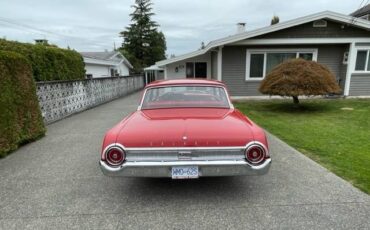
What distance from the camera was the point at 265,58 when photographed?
13.6 metres

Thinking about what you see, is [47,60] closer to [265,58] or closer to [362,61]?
[265,58]

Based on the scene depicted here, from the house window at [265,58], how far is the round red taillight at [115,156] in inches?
457

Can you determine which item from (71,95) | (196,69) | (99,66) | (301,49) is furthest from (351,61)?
(99,66)

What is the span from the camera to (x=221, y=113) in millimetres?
3979

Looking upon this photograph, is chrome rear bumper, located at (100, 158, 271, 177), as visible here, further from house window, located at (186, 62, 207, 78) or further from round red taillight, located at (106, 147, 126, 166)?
house window, located at (186, 62, 207, 78)

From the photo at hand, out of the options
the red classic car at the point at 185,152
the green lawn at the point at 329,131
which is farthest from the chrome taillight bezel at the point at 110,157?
the green lawn at the point at 329,131

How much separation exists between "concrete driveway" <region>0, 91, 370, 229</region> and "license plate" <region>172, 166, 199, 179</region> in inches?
18.1

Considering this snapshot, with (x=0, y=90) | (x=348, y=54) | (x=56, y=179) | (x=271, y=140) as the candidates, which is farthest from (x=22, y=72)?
(x=348, y=54)

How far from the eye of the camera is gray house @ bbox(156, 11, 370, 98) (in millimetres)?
12562

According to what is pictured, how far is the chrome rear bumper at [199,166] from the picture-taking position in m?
3.05

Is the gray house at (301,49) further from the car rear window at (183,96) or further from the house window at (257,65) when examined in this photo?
the car rear window at (183,96)

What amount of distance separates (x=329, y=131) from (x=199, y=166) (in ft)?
17.8

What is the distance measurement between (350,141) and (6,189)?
6.89 meters

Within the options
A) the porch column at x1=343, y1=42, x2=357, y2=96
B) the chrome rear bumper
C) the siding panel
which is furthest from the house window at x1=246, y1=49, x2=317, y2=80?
the chrome rear bumper
